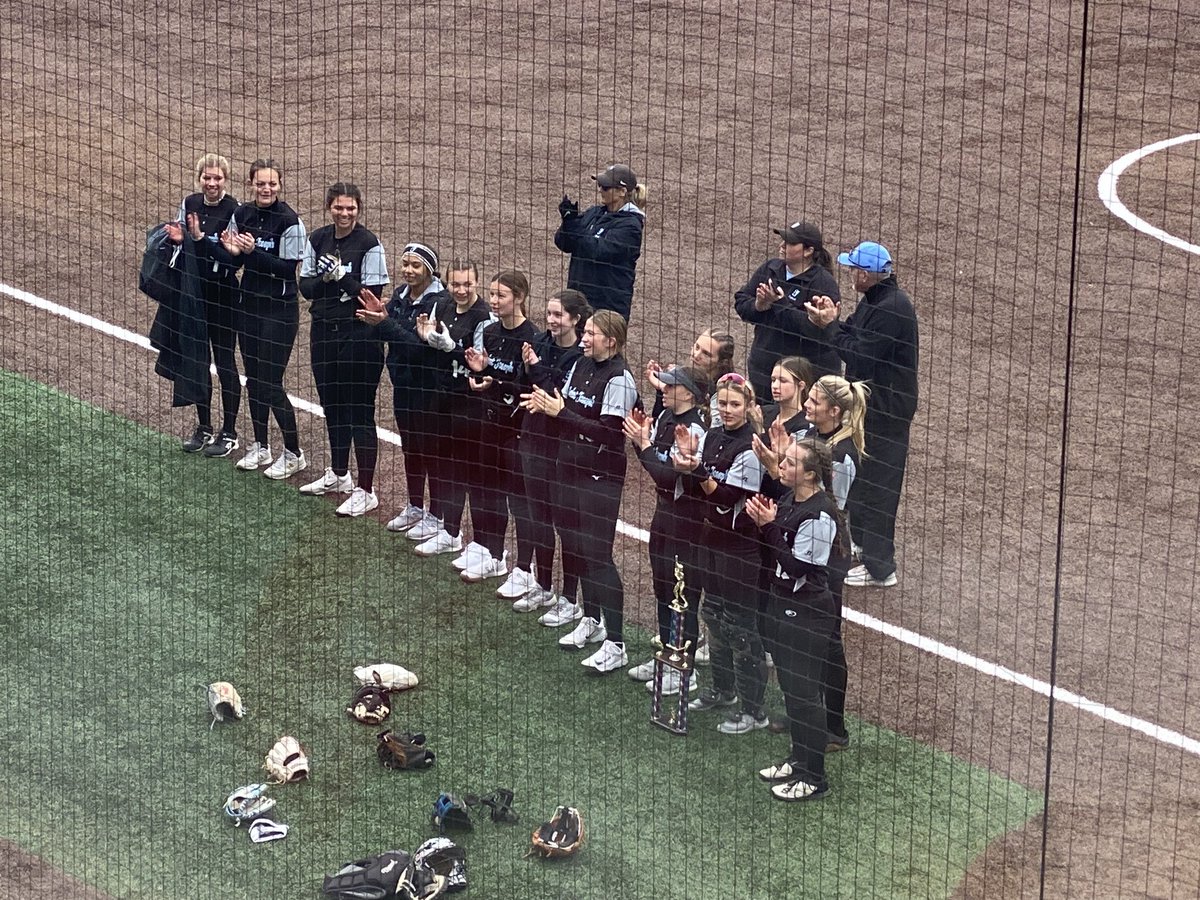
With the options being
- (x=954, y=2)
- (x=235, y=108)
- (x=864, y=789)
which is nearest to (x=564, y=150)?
(x=235, y=108)

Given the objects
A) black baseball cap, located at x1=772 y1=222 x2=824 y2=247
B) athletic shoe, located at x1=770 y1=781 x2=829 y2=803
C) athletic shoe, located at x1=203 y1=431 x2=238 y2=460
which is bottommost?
athletic shoe, located at x1=770 y1=781 x2=829 y2=803

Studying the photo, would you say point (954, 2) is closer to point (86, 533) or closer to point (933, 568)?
point (933, 568)

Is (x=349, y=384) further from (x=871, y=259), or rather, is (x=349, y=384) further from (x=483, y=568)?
(x=871, y=259)

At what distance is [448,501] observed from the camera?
33.9 feet

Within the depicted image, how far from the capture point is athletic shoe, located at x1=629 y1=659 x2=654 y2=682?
30.4ft

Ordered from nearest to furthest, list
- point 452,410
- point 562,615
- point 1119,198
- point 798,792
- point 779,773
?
point 798,792, point 779,773, point 562,615, point 452,410, point 1119,198

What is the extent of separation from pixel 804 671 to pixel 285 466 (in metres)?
3.82

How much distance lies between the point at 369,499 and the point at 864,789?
3.46 m

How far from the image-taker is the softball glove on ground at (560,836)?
8117mm

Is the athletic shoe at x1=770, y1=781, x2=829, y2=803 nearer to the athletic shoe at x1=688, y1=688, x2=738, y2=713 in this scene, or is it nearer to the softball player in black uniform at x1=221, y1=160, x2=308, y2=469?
the athletic shoe at x1=688, y1=688, x2=738, y2=713

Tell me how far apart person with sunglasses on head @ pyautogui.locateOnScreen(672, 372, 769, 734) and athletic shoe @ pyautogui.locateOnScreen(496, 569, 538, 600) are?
4.37 ft

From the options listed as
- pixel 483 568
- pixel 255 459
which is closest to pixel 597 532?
pixel 483 568

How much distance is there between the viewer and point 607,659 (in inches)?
368

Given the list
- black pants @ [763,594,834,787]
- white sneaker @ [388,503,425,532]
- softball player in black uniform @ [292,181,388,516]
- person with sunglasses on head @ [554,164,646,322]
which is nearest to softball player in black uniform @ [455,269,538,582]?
white sneaker @ [388,503,425,532]
